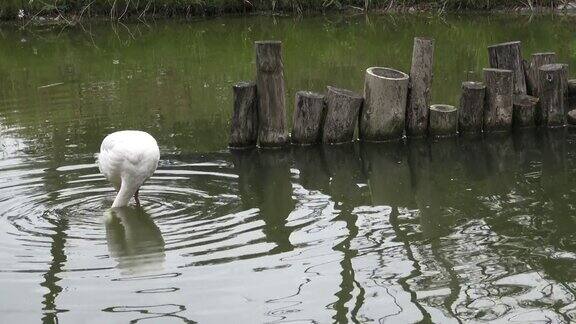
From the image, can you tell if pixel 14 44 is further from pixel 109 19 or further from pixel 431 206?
pixel 431 206

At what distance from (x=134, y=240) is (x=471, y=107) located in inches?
176

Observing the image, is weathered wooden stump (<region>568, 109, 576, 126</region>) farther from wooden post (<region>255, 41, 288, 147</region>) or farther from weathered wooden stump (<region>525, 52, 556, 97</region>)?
wooden post (<region>255, 41, 288, 147</region>)

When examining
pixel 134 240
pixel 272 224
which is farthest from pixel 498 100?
pixel 134 240

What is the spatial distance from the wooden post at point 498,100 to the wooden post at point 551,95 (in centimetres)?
43

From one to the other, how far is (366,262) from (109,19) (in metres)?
17.9

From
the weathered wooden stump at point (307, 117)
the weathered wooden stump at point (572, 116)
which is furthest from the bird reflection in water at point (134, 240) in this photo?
the weathered wooden stump at point (572, 116)

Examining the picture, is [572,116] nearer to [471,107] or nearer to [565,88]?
[565,88]

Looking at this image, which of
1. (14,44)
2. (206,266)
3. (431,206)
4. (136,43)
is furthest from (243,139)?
(14,44)

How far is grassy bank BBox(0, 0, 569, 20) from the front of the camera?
76.0 ft

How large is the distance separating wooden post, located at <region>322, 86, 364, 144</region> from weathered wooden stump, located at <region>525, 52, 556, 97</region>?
2066 millimetres

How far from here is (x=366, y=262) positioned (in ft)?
22.4

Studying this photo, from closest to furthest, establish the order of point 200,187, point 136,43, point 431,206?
point 431,206, point 200,187, point 136,43

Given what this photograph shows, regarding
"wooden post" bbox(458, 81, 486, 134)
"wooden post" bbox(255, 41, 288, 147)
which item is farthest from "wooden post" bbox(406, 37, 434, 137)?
"wooden post" bbox(255, 41, 288, 147)

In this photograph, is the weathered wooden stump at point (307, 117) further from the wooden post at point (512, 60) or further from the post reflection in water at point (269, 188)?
the wooden post at point (512, 60)
